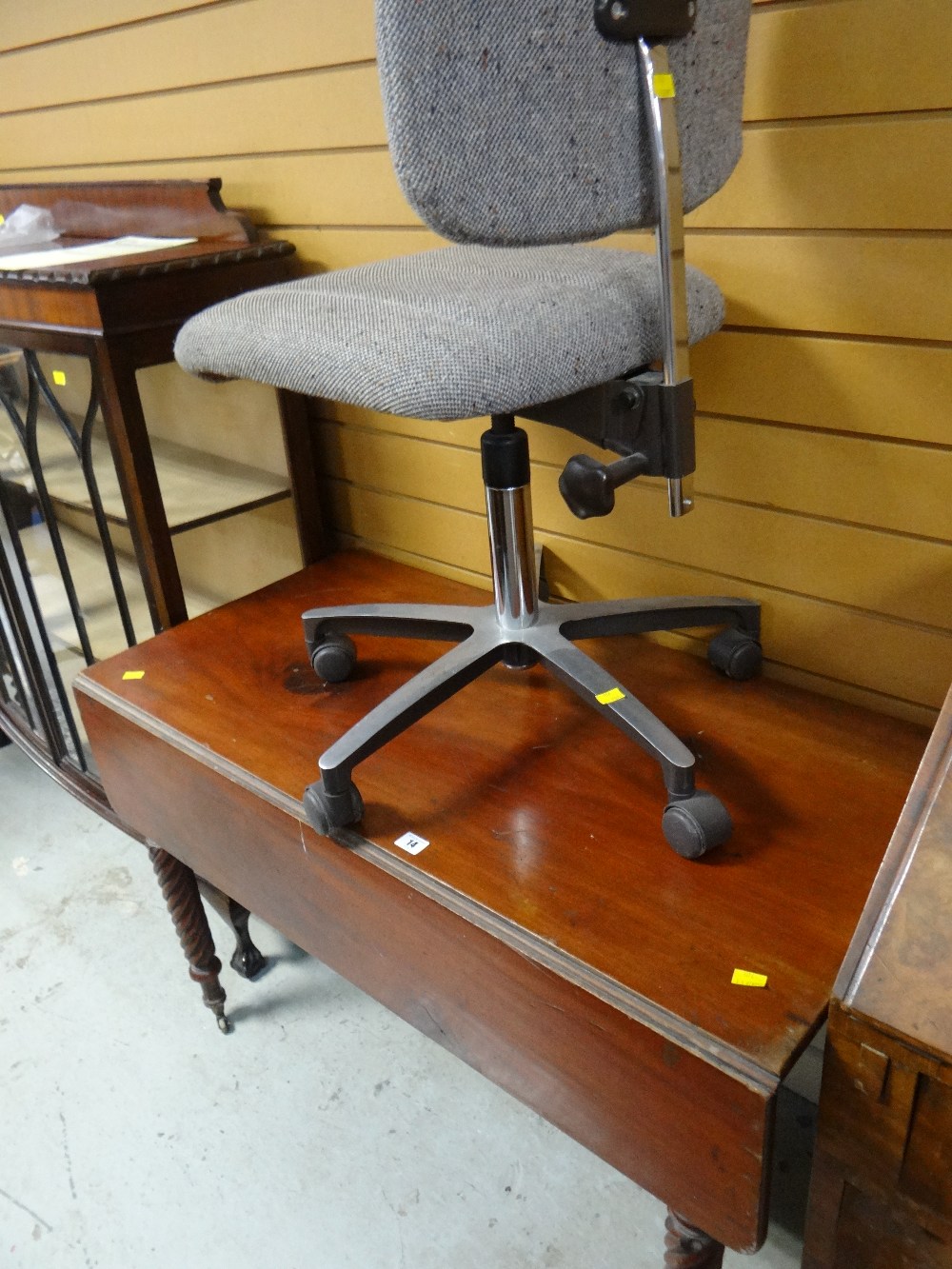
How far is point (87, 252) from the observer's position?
54.9 inches

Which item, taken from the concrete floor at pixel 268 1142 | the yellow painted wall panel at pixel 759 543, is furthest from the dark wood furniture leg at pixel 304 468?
the concrete floor at pixel 268 1142

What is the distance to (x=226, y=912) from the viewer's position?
1.39 m

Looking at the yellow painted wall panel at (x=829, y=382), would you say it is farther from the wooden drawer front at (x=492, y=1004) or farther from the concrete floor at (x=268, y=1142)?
the concrete floor at (x=268, y=1142)

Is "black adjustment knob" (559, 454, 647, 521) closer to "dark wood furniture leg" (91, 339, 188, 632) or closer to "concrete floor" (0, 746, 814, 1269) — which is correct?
"dark wood furniture leg" (91, 339, 188, 632)

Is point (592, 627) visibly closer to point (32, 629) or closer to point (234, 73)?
point (234, 73)

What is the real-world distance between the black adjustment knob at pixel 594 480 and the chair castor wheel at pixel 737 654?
1.23 ft

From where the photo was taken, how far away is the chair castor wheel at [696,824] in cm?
82

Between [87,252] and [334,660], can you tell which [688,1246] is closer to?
[334,660]

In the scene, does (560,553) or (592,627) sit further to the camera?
(560,553)

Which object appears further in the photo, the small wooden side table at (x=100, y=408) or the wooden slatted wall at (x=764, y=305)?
the small wooden side table at (x=100, y=408)

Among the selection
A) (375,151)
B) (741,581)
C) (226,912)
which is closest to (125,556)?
(226,912)

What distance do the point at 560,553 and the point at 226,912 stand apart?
69cm

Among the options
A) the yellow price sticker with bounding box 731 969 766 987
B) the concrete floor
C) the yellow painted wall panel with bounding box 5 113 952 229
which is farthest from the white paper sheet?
the yellow price sticker with bounding box 731 969 766 987

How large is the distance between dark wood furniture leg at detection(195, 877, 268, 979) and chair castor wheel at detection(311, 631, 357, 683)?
419mm
